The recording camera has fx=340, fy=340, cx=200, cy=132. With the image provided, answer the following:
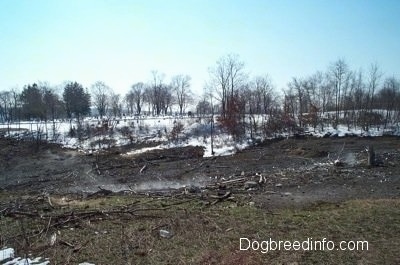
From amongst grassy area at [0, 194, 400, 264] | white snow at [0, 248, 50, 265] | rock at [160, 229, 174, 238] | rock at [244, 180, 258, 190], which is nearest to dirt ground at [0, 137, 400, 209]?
rock at [244, 180, 258, 190]

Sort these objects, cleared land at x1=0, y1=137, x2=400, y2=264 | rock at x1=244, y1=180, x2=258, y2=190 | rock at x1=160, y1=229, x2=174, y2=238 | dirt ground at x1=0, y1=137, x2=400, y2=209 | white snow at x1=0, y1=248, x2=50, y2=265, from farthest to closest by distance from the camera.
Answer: rock at x1=244, y1=180, x2=258, y2=190 → dirt ground at x1=0, y1=137, x2=400, y2=209 → rock at x1=160, y1=229, x2=174, y2=238 → cleared land at x1=0, y1=137, x2=400, y2=264 → white snow at x1=0, y1=248, x2=50, y2=265

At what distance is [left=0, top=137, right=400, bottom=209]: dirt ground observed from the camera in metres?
16.7

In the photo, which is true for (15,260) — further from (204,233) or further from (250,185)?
(250,185)

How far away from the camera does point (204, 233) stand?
9.94 metres

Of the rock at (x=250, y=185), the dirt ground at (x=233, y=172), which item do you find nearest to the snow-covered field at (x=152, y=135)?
the dirt ground at (x=233, y=172)

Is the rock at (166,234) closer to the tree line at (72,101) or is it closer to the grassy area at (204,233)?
the grassy area at (204,233)

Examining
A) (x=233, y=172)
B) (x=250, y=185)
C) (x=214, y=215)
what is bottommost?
(x=233, y=172)

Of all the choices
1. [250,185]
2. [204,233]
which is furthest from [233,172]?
[204,233]

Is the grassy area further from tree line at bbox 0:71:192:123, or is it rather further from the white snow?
tree line at bbox 0:71:192:123

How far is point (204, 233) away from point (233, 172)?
14318 mm

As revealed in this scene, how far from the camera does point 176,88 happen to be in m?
92.4

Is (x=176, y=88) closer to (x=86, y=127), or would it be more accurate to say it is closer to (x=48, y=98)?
(x=48, y=98)

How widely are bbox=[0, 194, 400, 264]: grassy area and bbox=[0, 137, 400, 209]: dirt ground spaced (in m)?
2.63

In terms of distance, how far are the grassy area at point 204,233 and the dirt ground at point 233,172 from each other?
8.64 ft
